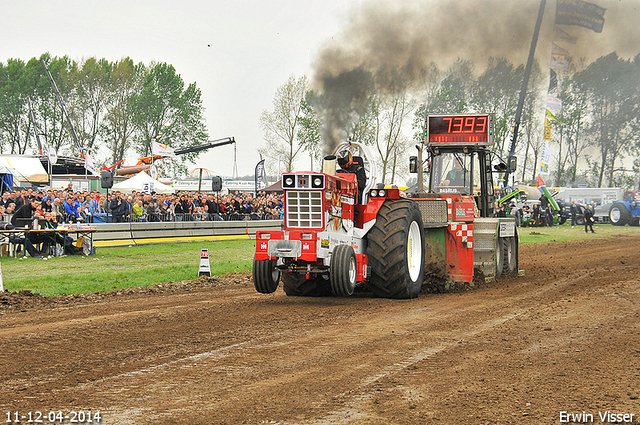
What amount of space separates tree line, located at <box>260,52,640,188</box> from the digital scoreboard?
5.26 feet

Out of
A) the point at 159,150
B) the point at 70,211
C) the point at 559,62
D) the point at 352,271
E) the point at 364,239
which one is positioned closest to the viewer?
the point at 352,271

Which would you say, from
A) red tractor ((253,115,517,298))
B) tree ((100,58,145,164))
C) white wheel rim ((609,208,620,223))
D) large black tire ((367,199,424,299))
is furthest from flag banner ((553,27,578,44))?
tree ((100,58,145,164))

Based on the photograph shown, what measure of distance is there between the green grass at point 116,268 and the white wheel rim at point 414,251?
17.6ft

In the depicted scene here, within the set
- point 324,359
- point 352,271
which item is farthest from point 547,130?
point 324,359

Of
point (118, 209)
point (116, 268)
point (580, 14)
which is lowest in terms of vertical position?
point (116, 268)

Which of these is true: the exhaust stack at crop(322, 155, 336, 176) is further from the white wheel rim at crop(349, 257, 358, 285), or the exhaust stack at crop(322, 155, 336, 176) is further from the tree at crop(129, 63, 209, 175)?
the tree at crop(129, 63, 209, 175)

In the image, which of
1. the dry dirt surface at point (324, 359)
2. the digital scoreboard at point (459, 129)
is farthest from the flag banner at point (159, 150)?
the dry dirt surface at point (324, 359)

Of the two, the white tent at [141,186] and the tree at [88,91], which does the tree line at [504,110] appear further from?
the tree at [88,91]

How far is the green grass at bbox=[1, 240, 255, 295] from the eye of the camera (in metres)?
12.2

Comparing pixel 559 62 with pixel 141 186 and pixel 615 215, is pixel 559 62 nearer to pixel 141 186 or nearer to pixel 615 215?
pixel 615 215

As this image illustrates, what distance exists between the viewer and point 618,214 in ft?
139

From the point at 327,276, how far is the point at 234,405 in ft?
16.2

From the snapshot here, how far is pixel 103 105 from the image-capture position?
58406 mm

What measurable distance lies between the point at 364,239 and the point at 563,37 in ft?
77.7
